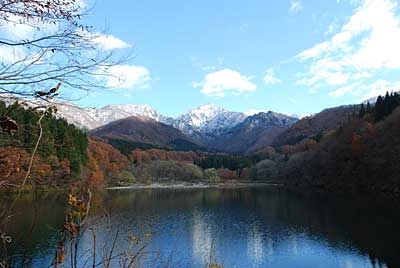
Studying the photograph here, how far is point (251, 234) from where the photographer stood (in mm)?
26531

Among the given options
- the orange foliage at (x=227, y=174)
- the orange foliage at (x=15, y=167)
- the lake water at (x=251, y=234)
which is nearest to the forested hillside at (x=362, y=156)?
the lake water at (x=251, y=234)

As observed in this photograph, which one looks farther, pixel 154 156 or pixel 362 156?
pixel 154 156

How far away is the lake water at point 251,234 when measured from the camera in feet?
64.4

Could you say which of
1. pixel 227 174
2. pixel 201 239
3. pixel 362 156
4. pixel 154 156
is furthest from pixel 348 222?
pixel 154 156

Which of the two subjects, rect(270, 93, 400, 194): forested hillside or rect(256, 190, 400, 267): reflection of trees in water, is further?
rect(270, 93, 400, 194): forested hillside

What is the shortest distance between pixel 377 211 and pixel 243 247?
1559 cm

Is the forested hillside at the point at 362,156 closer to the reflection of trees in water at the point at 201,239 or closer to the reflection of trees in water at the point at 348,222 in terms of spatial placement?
the reflection of trees in water at the point at 348,222

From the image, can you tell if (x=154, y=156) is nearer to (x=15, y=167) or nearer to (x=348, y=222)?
(x=348, y=222)

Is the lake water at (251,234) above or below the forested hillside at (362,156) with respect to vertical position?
below

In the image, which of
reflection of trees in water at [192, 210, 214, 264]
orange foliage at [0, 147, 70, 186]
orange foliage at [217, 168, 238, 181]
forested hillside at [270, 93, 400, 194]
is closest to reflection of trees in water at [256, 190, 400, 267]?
reflection of trees in water at [192, 210, 214, 264]

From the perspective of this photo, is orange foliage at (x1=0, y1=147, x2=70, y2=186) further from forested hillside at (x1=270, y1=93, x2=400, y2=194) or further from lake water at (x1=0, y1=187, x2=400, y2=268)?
forested hillside at (x1=270, y1=93, x2=400, y2=194)

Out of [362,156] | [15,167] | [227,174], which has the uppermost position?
[362,156]

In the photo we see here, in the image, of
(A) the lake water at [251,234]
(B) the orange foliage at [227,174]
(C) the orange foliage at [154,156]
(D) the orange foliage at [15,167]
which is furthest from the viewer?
(C) the orange foliage at [154,156]

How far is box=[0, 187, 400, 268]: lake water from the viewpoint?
Answer: 64.4ft
